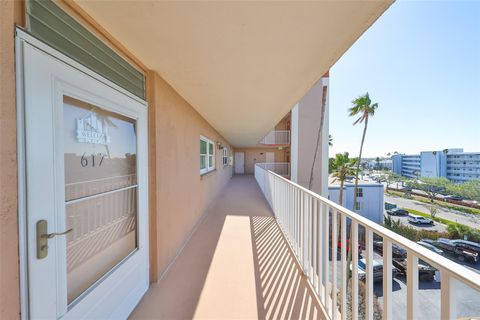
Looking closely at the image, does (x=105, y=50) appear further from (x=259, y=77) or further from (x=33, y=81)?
(x=259, y=77)

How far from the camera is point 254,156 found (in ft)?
49.3

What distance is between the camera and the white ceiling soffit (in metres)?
1.15

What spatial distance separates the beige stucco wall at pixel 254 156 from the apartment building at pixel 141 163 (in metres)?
12.2

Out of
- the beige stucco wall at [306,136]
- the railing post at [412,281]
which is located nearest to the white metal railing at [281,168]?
the beige stucco wall at [306,136]

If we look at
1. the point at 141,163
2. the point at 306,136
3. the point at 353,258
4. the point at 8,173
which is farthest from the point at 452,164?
the point at 8,173

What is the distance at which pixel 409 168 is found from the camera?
44.2 metres

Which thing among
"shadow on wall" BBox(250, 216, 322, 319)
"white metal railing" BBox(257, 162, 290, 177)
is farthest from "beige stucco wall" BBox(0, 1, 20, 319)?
"white metal railing" BBox(257, 162, 290, 177)

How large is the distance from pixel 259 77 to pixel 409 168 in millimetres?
59110

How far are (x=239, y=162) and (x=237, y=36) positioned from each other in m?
13.5

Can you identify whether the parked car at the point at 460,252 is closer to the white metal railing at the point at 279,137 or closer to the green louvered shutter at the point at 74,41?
the white metal railing at the point at 279,137

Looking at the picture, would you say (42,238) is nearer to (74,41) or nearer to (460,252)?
(74,41)

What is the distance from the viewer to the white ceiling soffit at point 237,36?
3.79 feet

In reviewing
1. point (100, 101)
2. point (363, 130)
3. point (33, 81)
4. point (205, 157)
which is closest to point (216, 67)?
point (100, 101)

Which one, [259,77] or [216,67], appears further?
[259,77]
